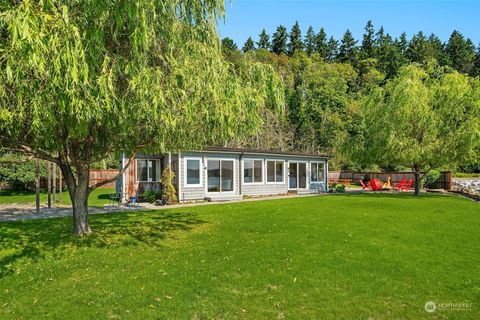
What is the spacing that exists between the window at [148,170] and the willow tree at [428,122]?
12.4 meters

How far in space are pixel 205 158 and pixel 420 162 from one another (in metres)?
12.0

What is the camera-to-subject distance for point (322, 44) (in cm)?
7562

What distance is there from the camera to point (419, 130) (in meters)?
21.2

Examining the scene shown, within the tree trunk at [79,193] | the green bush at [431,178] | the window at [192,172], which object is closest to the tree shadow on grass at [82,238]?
the tree trunk at [79,193]

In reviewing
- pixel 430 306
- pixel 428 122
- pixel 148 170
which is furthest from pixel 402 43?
pixel 430 306

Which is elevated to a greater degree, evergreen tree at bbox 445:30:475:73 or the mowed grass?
evergreen tree at bbox 445:30:475:73

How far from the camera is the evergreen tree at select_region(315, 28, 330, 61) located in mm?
72794

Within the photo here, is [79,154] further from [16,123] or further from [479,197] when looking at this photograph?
[479,197]

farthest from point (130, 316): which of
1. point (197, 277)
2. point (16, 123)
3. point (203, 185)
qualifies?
point (203, 185)

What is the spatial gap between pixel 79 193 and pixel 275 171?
49.8ft

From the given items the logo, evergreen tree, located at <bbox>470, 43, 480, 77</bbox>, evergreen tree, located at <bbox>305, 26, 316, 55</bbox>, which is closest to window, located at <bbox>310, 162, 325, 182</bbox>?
the logo

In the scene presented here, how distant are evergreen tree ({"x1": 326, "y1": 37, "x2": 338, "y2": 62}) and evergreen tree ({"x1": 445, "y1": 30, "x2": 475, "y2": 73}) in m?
19.6

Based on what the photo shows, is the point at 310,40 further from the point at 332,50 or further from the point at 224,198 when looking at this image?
the point at 224,198

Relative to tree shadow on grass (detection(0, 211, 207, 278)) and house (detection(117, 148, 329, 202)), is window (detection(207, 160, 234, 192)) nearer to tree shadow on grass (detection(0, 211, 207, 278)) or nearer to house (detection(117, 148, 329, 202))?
house (detection(117, 148, 329, 202))
